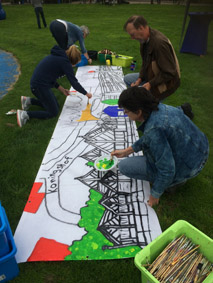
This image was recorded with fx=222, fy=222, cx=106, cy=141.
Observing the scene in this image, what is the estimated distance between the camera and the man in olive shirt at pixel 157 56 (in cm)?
290

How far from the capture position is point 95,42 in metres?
8.30

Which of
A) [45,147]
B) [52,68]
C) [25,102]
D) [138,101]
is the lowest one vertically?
[45,147]

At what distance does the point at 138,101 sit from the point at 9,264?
62.6 inches

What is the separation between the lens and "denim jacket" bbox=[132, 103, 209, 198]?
1794mm

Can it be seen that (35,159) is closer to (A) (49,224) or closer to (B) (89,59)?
(A) (49,224)

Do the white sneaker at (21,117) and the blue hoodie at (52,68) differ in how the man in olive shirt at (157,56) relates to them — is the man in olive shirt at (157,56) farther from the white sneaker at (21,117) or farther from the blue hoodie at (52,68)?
the white sneaker at (21,117)

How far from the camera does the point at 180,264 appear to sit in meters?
1.54

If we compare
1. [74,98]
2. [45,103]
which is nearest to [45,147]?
[45,103]

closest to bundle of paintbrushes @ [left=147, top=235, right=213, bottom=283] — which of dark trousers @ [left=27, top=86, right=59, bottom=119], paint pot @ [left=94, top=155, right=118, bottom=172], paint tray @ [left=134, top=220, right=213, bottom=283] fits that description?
paint tray @ [left=134, top=220, right=213, bottom=283]

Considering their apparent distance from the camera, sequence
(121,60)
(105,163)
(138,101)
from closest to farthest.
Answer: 1. (138,101)
2. (105,163)
3. (121,60)

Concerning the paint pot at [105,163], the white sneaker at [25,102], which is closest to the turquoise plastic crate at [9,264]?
the paint pot at [105,163]

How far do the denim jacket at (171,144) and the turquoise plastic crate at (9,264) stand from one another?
1248mm

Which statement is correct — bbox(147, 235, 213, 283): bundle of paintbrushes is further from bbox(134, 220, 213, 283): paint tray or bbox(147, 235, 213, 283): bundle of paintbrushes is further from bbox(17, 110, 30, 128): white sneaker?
bbox(17, 110, 30, 128): white sneaker

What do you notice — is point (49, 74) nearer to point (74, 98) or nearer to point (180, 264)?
point (74, 98)
